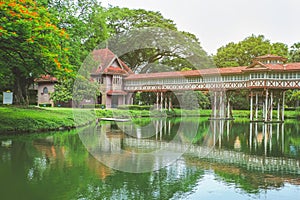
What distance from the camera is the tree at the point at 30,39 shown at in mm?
12984

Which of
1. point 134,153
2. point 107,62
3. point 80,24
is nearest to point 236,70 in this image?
point 107,62

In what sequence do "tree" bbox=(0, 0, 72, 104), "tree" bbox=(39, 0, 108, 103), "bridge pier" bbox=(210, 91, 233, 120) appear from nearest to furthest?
"tree" bbox=(0, 0, 72, 104), "tree" bbox=(39, 0, 108, 103), "bridge pier" bbox=(210, 91, 233, 120)

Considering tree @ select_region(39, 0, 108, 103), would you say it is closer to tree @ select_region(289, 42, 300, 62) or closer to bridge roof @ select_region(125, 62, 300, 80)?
bridge roof @ select_region(125, 62, 300, 80)

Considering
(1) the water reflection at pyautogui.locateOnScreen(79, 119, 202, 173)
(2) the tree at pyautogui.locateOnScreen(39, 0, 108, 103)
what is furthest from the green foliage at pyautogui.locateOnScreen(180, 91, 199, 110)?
(1) the water reflection at pyautogui.locateOnScreen(79, 119, 202, 173)

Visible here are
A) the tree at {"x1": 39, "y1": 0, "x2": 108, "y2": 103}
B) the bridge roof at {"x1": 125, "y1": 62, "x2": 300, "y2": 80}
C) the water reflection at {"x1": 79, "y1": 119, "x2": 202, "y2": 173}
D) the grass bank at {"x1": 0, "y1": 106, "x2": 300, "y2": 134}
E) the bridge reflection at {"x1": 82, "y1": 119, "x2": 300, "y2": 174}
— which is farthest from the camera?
the bridge roof at {"x1": 125, "y1": 62, "x2": 300, "y2": 80}

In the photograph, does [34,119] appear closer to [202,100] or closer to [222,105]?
[222,105]

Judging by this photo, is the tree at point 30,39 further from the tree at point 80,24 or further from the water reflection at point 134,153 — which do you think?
the water reflection at point 134,153

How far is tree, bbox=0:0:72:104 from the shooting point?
1298 centimetres

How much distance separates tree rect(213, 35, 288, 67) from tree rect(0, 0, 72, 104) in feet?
108

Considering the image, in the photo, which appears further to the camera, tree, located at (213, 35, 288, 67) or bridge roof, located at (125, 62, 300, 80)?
tree, located at (213, 35, 288, 67)

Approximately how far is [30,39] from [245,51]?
3785 cm

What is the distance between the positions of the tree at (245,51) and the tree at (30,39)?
32.9 meters

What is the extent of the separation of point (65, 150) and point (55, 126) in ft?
24.3

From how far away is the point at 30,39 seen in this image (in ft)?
44.6
